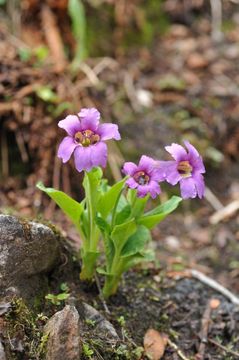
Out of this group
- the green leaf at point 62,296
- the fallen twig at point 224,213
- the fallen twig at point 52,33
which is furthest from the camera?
the fallen twig at point 52,33

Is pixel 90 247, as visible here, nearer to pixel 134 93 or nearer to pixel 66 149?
pixel 66 149

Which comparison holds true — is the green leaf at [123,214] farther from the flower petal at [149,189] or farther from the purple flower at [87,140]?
the purple flower at [87,140]

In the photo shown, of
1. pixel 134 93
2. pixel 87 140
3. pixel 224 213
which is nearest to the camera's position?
pixel 87 140

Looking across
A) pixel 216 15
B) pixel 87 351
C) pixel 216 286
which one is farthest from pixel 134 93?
pixel 87 351

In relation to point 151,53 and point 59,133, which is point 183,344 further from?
point 151,53

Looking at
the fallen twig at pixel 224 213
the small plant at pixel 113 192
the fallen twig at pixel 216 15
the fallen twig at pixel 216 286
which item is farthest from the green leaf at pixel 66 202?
the fallen twig at pixel 216 15

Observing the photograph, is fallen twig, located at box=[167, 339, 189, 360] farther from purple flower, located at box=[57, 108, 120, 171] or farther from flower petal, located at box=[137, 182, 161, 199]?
purple flower, located at box=[57, 108, 120, 171]

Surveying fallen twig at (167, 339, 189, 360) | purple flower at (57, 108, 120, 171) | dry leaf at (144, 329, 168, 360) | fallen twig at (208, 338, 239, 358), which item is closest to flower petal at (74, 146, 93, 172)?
purple flower at (57, 108, 120, 171)
